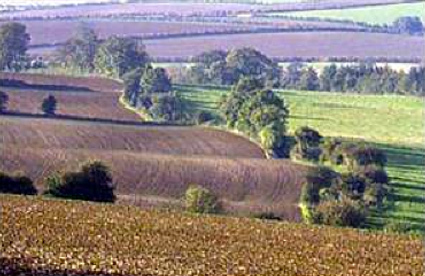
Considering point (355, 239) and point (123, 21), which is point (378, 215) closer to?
point (355, 239)

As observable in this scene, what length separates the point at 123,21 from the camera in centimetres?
10631

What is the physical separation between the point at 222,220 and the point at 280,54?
222 feet

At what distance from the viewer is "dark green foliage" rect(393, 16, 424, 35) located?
103188 mm

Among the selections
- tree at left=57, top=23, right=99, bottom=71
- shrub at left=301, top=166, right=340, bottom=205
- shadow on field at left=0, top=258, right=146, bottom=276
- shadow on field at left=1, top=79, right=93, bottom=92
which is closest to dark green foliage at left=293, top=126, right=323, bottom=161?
shrub at left=301, top=166, right=340, bottom=205

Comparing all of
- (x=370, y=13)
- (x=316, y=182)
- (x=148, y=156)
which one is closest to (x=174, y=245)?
(x=316, y=182)

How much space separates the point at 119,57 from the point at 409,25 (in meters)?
Answer: 29.3

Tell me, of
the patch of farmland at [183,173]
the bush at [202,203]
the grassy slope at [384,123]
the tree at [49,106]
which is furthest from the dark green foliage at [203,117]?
the bush at [202,203]

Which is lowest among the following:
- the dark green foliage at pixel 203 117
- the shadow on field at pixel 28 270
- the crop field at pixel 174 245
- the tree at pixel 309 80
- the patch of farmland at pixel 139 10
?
the tree at pixel 309 80

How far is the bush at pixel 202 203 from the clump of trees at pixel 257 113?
1553 centimetres

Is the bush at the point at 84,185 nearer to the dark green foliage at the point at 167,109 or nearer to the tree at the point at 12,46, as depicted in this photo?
the dark green foliage at the point at 167,109

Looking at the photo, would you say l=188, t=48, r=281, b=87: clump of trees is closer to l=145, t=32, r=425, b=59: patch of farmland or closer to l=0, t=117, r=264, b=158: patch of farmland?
l=145, t=32, r=425, b=59: patch of farmland

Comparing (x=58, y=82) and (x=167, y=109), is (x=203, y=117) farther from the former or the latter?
(x=58, y=82)

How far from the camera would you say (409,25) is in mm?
104188

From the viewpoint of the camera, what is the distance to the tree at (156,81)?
71.9 meters
